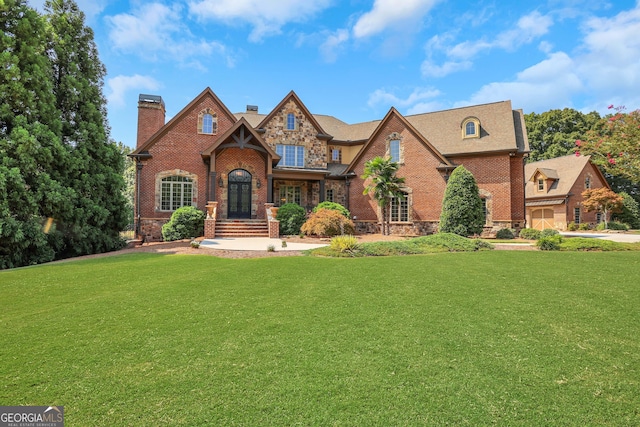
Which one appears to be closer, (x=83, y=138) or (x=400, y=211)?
(x=83, y=138)

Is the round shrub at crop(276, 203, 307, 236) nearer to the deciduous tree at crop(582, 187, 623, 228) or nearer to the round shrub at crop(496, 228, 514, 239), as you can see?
the round shrub at crop(496, 228, 514, 239)

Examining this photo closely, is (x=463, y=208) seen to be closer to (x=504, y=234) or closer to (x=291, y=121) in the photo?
Answer: (x=504, y=234)

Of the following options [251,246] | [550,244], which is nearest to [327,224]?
[251,246]

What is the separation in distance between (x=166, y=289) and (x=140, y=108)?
19334 millimetres

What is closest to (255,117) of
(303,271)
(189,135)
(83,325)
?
(189,135)

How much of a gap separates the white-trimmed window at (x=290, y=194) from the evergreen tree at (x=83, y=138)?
33.2 feet

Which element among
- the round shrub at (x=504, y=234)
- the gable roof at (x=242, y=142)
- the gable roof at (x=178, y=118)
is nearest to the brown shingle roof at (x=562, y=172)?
the round shrub at (x=504, y=234)

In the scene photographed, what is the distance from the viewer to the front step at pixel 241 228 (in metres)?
16.6

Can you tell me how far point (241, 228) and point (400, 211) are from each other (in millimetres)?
10939

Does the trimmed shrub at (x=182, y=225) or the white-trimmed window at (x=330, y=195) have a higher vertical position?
the white-trimmed window at (x=330, y=195)

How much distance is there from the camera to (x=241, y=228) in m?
17.1

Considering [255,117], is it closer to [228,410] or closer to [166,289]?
[166,289]

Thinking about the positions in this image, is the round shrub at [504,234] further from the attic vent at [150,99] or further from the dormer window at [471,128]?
the attic vent at [150,99]

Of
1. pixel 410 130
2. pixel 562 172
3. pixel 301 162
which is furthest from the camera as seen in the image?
pixel 562 172
